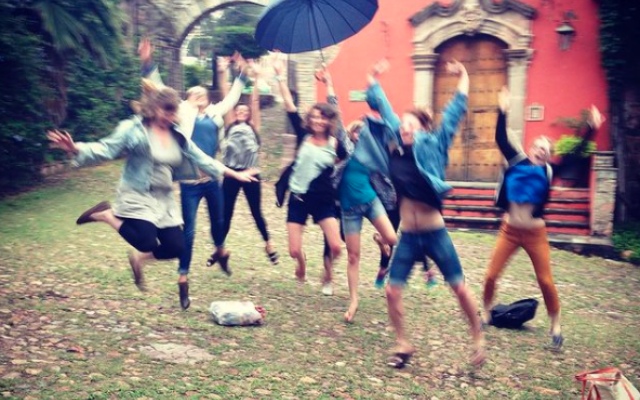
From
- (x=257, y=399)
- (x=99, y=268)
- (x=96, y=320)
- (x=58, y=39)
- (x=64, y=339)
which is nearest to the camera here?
(x=257, y=399)

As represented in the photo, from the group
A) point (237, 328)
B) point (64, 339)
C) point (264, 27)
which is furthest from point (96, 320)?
point (264, 27)

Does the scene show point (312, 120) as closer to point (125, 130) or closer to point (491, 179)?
point (125, 130)

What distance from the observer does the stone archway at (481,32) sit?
12.9 meters

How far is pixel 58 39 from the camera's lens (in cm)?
1063

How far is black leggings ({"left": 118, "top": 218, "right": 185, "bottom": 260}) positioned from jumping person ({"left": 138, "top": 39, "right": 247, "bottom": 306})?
27cm

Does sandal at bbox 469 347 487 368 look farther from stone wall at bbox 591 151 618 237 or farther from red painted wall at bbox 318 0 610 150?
red painted wall at bbox 318 0 610 150

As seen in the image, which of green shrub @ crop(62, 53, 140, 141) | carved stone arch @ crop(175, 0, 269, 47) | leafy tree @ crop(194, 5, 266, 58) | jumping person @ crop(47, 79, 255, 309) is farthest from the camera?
leafy tree @ crop(194, 5, 266, 58)

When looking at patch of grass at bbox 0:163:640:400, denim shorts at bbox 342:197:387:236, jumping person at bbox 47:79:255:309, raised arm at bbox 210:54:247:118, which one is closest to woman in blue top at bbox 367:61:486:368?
patch of grass at bbox 0:163:640:400

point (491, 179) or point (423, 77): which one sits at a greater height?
point (423, 77)

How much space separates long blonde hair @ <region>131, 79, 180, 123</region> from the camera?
15.8ft

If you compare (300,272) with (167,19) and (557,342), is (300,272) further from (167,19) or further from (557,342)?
(167,19)

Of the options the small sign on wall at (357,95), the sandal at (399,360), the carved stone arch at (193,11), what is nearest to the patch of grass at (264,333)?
the sandal at (399,360)

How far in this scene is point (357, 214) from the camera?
5.45m

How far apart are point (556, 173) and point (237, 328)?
3.27 meters
